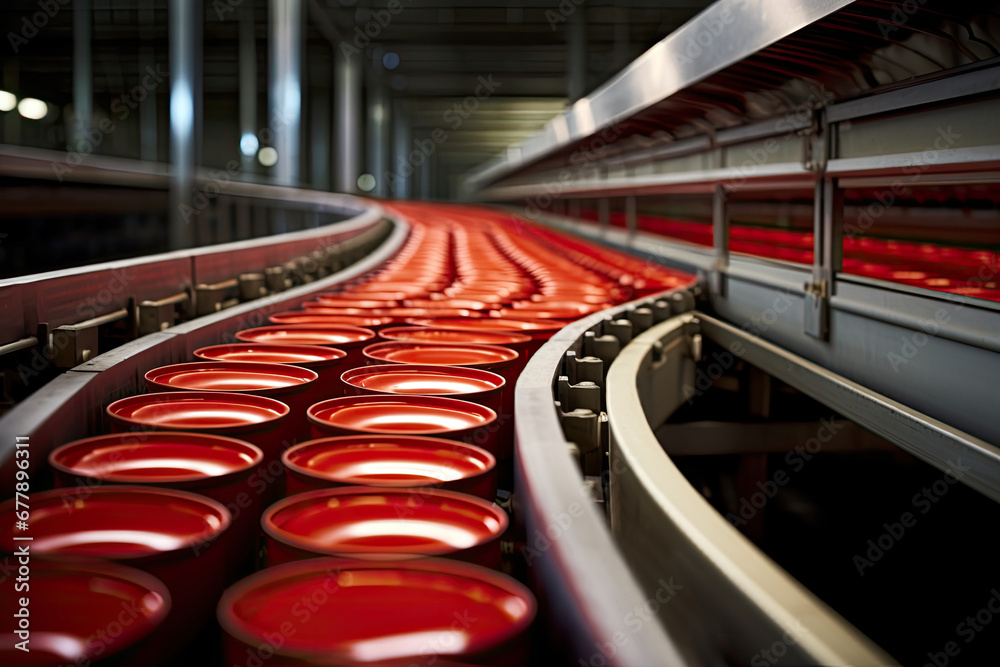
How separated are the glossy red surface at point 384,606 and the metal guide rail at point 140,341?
525 mm

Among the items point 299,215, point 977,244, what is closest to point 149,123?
point 299,215

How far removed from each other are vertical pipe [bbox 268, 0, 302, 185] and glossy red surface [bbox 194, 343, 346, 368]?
36.4ft

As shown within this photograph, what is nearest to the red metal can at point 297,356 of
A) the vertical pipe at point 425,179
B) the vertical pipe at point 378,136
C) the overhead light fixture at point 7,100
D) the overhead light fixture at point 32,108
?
the overhead light fixture at point 7,100

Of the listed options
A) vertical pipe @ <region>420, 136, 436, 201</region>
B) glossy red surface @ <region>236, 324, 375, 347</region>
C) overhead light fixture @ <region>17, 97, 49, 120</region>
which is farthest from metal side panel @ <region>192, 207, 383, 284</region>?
vertical pipe @ <region>420, 136, 436, 201</region>

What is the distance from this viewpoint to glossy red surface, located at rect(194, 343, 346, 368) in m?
2.04

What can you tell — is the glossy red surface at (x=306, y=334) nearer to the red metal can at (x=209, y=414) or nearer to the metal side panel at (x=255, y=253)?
the red metal can at (x=209, y=414)

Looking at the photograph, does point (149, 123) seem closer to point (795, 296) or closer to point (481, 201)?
point (481, 201)

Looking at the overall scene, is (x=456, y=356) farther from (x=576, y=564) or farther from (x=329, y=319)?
(x=576, y=564)

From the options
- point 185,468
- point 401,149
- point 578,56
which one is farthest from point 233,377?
point 401,149

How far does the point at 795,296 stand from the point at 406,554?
2.68 metres

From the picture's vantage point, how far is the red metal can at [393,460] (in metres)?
1.21

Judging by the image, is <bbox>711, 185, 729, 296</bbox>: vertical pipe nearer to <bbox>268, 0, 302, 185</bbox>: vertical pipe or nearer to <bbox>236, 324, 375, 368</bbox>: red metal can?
<bbox>236, 324, 375, 368</bbox>: red metal can

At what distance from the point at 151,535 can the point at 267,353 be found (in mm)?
1116

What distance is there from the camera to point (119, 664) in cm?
77
